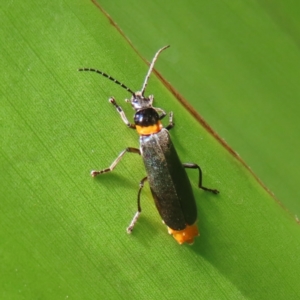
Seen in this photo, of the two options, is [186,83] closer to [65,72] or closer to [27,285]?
[65,72]

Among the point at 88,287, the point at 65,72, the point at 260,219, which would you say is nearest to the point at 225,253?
the point at 260,219

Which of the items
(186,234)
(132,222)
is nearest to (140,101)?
(132,222)

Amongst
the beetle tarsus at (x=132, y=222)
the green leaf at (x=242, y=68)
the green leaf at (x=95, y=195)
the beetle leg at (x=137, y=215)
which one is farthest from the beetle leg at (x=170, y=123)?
the beetle tarsus at (x=132, y=222)

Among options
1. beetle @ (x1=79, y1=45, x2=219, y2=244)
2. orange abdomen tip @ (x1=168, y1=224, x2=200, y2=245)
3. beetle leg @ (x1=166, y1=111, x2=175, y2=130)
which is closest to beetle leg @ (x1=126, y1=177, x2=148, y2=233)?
beetle @ (x1=79, y1=45, x2=219, y2=244)

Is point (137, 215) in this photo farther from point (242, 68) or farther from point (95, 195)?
point (242, 68)

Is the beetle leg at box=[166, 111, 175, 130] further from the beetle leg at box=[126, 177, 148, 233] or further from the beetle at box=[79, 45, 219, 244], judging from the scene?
the beetle leg at box=[126, 177, 148, 233]

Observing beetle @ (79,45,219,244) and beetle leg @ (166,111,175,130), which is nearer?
beetle @ (79,45,219,244)
